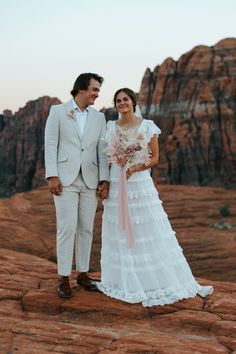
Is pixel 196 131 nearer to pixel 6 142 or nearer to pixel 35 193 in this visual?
pixel 35 193

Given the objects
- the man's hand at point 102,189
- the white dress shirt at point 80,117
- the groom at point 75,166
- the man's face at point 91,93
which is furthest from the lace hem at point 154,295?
the man's face at point 91,93

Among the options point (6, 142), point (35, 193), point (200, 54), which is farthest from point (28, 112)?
point (35, 193)

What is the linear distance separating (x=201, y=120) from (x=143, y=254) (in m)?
52.6

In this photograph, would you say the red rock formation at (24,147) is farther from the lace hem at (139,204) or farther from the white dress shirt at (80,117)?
the white dress shirt at (80,117)

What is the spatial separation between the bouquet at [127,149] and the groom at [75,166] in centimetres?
20

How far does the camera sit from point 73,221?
4.86 meters

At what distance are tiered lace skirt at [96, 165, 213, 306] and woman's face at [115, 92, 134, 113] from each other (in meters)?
0.74

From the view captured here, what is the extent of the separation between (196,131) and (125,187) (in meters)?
52.2

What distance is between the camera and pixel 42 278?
20.2 feet

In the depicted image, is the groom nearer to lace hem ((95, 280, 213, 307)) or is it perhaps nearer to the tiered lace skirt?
the tiered lace skirt

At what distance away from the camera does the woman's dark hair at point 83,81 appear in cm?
488

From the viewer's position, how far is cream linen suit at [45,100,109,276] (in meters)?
4.84

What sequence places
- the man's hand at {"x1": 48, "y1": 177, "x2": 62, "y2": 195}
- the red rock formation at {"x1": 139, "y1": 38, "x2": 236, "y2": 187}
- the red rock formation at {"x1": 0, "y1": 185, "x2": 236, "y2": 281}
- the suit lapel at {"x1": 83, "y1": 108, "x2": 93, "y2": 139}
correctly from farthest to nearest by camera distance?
the red rock formation at {"x1": 139, "y1": 38, "x2": 236, "y2": 187}
the red rock formation at {"x1": 0, "y1": 185, "x2": 236, "y2": 281}
the suit lapel at {"x1": 83, "y1": 108, "x2": 93, "y2": 139}
the man's hand at {"x1": 48, "y1": 177, "x2": 62, "y2": 195}

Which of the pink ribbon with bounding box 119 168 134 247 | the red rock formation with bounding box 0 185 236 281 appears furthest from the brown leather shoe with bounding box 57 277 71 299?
the red rock formation with bounding box 0 185 236 281
